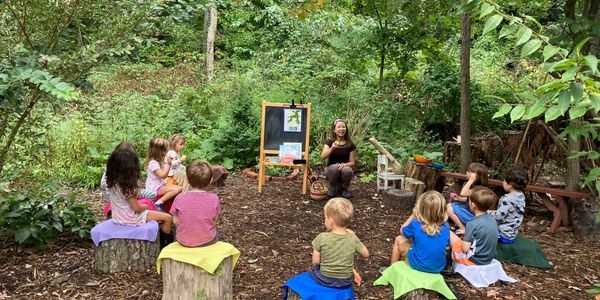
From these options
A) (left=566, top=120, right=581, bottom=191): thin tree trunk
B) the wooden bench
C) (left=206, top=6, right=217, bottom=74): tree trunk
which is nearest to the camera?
the wooden bench

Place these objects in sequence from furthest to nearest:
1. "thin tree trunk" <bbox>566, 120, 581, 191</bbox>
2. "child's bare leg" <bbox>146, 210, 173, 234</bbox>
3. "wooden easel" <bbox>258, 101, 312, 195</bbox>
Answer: "wooden easel" <bbox>258, 101, 312, 195</bbox> < "thin tree trunk" <bbox>566, 120, 581, 191</bbox> < "child's bare leg" <bbox>146, 210, 173, 234</bbox>

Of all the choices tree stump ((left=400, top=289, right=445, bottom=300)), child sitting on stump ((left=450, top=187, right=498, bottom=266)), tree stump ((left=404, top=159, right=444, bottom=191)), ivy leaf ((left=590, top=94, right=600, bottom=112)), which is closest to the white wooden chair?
tree stump ((left=404, top=159, right=444, bottom=191))

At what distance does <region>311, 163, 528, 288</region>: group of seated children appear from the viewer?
3.42m

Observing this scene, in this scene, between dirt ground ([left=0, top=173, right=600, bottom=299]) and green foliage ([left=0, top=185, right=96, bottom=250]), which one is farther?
green foliage ([left=0, top=185, right=96, bottom=250])

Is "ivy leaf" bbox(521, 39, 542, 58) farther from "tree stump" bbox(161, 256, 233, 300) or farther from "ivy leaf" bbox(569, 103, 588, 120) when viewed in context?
"tree stump" bbox(161, 256, 233, 300)

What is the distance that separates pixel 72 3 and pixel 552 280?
15.9 ft

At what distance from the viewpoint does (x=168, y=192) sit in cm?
493

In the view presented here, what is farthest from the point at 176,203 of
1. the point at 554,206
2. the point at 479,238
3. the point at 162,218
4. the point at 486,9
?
the point at 554,206

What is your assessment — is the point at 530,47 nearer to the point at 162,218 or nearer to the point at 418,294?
the point at 418,294

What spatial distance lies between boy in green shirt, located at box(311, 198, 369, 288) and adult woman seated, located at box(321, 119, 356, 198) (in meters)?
3.09

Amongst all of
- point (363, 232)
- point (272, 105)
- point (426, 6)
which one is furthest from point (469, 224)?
point (426, 6)

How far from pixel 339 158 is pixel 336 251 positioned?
343 centimetres

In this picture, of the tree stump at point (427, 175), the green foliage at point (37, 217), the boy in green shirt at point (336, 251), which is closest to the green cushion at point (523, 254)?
the boy in green shirt at point (336, 251)

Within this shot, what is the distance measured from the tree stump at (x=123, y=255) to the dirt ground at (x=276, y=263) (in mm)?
64
